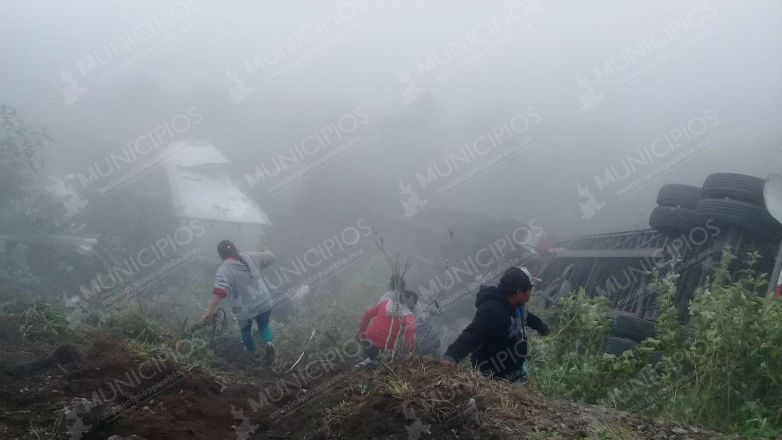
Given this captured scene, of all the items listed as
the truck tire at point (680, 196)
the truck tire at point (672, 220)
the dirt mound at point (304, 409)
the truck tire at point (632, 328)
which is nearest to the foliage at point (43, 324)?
the dirt mound at point (304, 409)

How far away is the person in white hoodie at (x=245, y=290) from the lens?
633 centimetres

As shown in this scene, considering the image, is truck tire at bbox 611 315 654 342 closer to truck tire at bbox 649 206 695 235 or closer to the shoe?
truck tire at bbox 649 206 695 235

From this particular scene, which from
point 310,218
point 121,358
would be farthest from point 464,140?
point 121,358

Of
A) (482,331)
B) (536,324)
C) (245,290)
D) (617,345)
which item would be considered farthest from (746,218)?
(245,290)

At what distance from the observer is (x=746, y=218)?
6.10 m

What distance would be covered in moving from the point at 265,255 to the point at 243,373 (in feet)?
4.95

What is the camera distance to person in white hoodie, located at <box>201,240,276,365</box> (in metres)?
6.33

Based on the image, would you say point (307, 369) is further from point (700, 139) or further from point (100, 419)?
point (700, 139)

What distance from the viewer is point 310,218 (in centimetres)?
1534

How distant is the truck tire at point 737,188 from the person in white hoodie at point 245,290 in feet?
18.1

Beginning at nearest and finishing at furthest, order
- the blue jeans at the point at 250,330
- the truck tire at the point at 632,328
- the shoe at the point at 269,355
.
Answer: the truck tire at the point at 632,328 < the shoe at the point at 269,355 < the blue jeans at the point at 250,330

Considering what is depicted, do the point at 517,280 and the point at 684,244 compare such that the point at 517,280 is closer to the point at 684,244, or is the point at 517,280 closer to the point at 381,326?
the point at 381,326

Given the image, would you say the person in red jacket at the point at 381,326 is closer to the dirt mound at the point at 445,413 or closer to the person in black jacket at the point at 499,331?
the person in black jacket at the point at 499,331

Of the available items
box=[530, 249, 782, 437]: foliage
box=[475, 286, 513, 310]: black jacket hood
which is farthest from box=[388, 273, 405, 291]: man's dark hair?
box=[530, 249, 782, 437]: foliage
